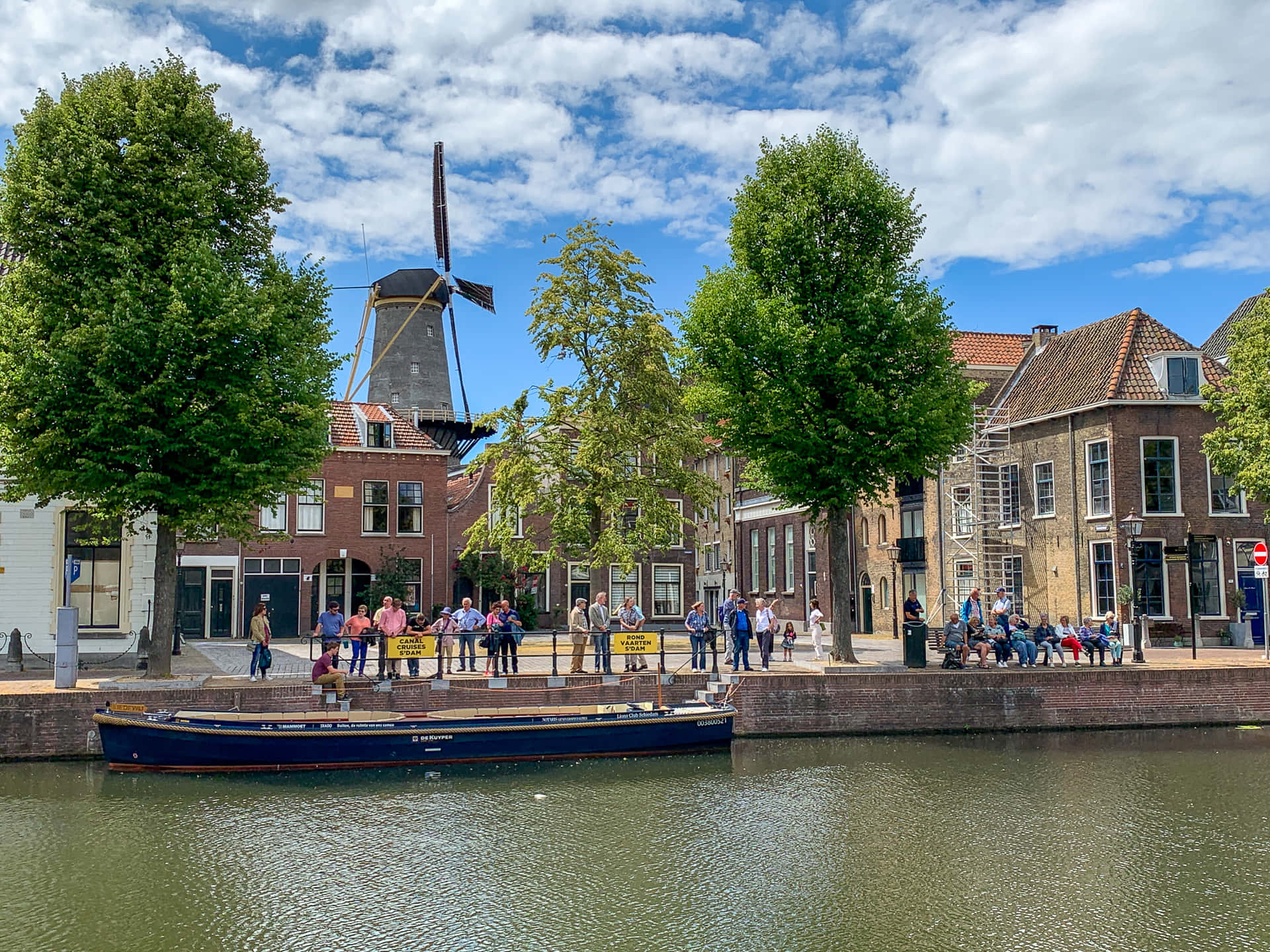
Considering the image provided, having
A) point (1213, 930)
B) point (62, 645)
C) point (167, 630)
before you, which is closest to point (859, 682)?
point (1213, 930)

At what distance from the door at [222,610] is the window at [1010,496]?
29.0 meters

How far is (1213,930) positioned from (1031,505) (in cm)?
2696

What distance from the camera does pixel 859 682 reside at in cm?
2280

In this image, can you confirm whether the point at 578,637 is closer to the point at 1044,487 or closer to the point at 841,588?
the point at 841,588

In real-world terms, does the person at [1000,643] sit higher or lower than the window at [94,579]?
lower

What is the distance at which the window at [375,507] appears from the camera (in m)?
44.1

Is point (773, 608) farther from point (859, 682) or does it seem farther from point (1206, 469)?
point (859, 682)

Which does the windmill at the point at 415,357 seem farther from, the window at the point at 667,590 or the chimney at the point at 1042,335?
the chimney at the point at 1042,335

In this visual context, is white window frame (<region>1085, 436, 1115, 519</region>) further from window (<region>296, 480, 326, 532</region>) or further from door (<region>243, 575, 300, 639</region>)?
door (<region>243, 575, 300, 639</region>)

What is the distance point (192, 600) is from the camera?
41.4m

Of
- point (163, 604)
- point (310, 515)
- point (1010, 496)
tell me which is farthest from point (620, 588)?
point (163, 604)

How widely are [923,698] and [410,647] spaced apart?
35.9ft

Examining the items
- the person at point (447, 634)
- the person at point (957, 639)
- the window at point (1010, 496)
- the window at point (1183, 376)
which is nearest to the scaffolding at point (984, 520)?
the window at point (1010, 496)

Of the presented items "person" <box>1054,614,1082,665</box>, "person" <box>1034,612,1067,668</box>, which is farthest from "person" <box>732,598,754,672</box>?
"person" <box>1054,614,1082,665</box>
